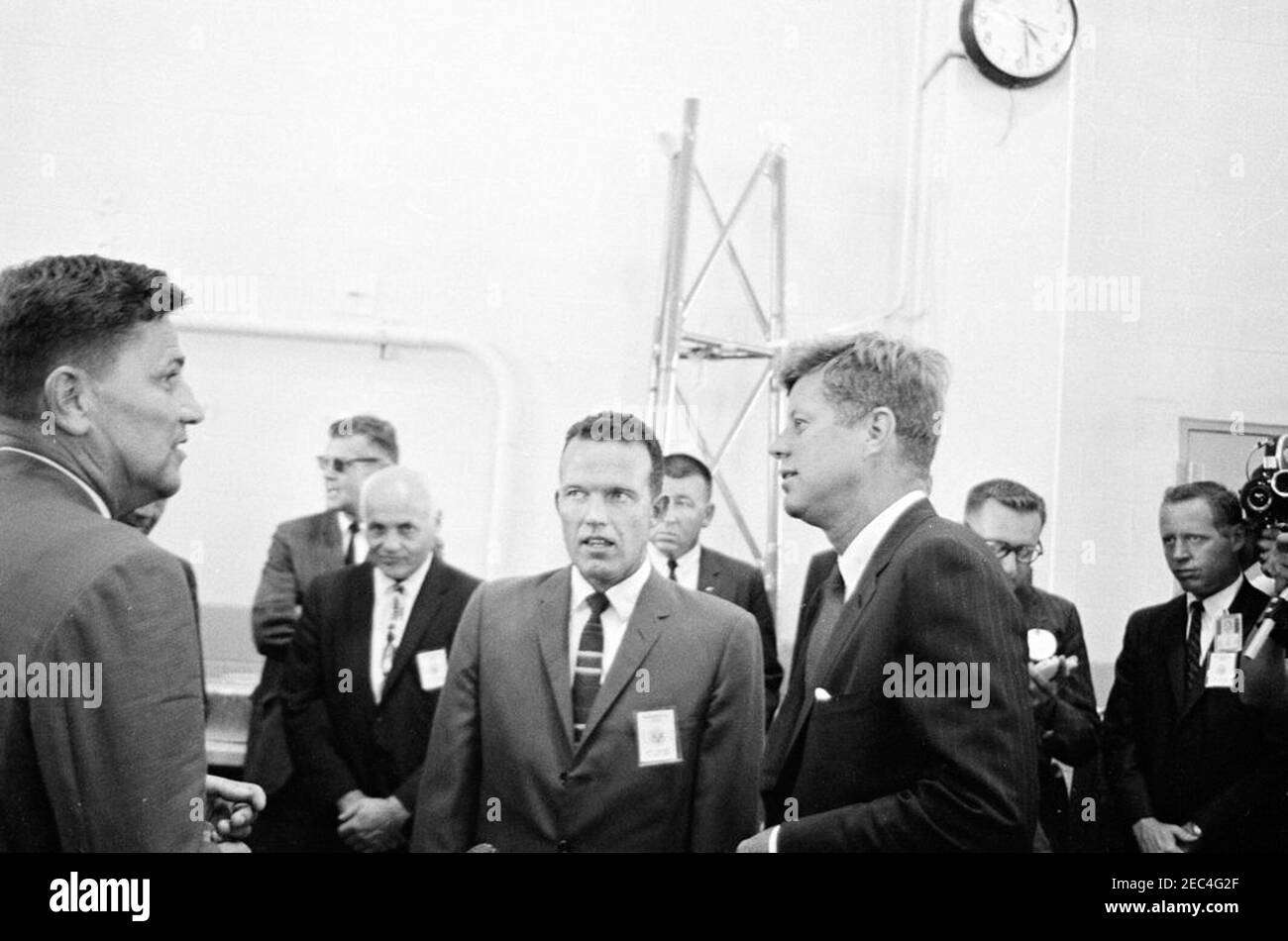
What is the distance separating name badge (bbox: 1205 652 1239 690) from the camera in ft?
7.27

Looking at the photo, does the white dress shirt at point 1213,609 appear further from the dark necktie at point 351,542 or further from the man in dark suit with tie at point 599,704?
the dark necktie at point 351,542

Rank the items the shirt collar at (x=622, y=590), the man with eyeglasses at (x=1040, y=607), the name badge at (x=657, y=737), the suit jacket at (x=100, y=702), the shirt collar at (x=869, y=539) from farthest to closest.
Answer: the man with eyeglasses at (x=1040, y=607), the shirt collar at (x=622, y=590), the name badge at (x=657, y=737), the shirt collar at (x=869, y=539), the suit jacket at (x=100, y=702)

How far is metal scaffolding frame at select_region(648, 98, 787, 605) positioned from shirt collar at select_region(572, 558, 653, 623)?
1311 mm

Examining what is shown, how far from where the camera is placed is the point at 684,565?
2.78 meters

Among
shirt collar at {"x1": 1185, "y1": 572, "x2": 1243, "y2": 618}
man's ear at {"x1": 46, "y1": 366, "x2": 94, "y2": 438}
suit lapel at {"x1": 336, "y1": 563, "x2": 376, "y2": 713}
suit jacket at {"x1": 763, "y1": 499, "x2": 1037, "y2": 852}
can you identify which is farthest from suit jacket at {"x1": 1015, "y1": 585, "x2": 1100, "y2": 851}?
man's ear at {"x1": 46, "y1": 366, "x2": 94, "y2": 438}

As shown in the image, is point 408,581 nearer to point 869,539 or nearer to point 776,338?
point 869,539

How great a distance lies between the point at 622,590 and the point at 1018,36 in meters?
2.35

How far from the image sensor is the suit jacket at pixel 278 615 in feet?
7.90

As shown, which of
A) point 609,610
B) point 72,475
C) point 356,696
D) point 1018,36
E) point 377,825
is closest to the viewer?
point 72,475

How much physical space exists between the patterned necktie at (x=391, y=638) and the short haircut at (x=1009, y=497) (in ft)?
4.00

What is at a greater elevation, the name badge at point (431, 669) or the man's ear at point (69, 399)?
the man's ear at point (69, 399)

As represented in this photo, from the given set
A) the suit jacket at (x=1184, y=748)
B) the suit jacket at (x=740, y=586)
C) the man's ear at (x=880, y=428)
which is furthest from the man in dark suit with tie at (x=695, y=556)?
the man's ear at (x=880, y=428)

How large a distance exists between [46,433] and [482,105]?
2.51 meters

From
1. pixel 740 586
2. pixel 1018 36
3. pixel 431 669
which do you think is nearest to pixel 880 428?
pixel 431 669
